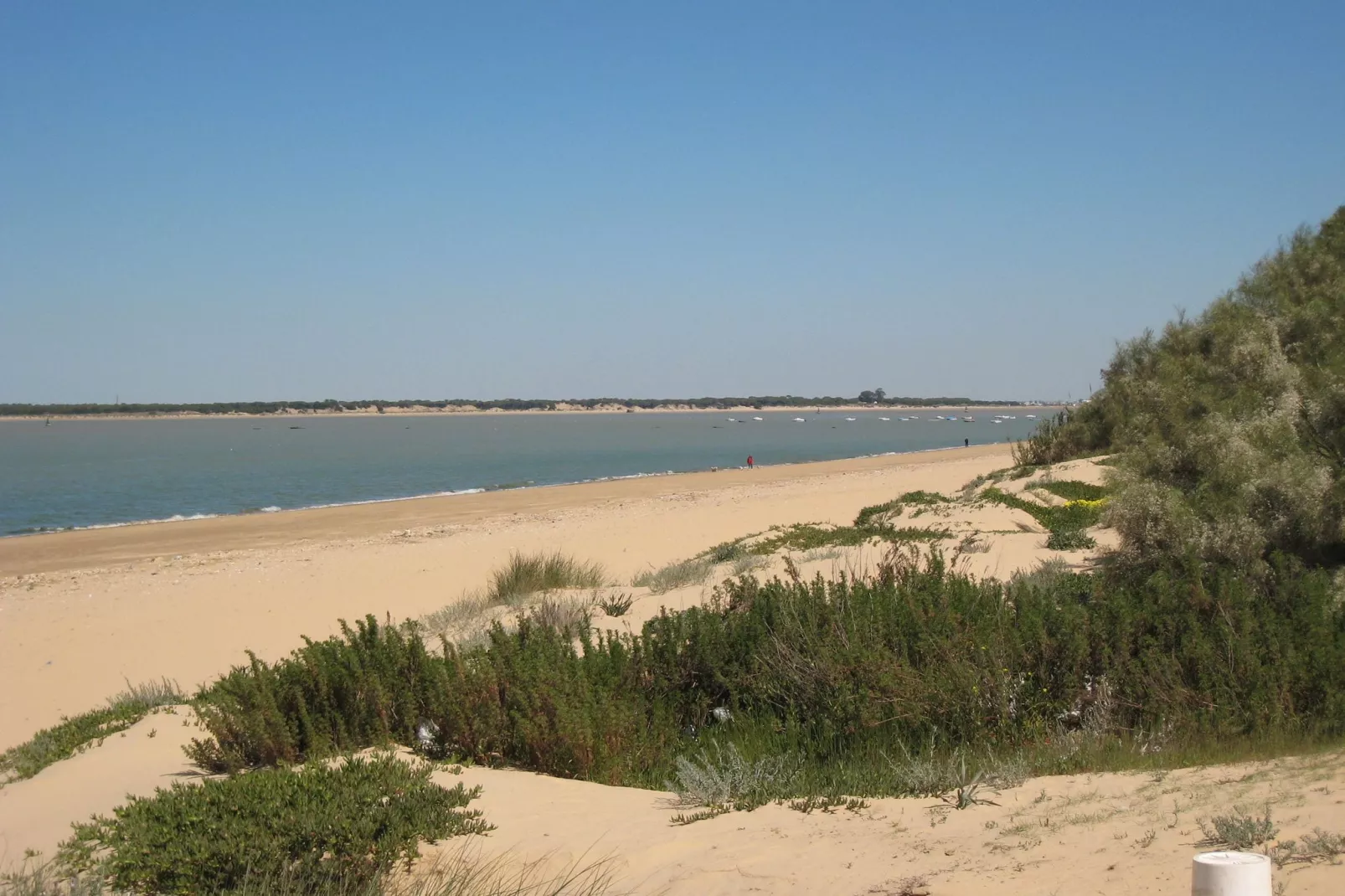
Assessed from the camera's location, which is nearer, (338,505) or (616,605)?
(616,605)

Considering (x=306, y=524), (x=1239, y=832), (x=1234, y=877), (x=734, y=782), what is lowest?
(x=306, y=524)

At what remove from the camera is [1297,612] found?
6402 mm

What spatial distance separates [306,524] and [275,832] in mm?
27602

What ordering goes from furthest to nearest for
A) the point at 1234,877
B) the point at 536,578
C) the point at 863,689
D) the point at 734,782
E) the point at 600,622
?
the point at 536,578 → the point at 600,622 → the point at 863,689 → the point at 734,782 → the point at 1234,877

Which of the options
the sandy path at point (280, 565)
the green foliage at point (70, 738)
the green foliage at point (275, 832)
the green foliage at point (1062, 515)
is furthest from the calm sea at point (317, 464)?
the green foliage at point (275, 832)

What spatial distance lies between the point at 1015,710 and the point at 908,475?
108ft

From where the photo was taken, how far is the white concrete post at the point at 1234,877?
107 inches

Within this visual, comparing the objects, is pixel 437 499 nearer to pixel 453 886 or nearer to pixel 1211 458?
pixel 1211 458

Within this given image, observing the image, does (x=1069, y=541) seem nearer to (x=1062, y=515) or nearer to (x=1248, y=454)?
(x=1062, y=515)

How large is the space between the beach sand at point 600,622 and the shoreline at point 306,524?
7.5 inches

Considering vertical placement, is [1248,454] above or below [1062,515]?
above

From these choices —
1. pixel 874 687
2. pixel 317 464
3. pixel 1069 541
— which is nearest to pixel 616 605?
A: pixel 874 687

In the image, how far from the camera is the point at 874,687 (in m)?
6.54

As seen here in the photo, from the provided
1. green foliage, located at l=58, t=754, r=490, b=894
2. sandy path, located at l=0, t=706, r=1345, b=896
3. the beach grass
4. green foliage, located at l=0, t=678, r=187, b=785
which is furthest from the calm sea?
sandy path, located at l=0, t=706, r=1345, b=896
